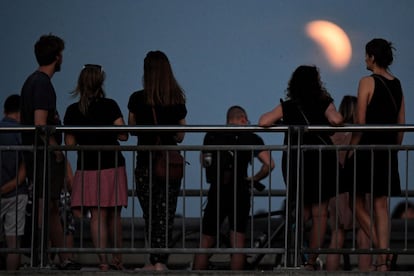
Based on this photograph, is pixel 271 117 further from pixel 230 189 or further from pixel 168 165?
pixel 168 165

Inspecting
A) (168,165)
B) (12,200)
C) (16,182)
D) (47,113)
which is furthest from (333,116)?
(12,200)

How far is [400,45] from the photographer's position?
14.4 meters

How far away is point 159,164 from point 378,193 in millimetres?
1469

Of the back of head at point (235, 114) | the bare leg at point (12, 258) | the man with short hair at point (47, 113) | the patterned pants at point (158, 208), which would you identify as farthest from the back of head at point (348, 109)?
the bare leg at point (12, 258)

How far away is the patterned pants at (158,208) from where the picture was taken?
11312mm

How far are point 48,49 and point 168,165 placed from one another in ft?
4.12

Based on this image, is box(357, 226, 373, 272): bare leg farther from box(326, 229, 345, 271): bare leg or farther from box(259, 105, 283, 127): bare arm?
box(259, 105, 283, 127): bare arm

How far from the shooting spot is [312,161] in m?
11.3

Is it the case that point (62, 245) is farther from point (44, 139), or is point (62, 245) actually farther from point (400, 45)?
point (400, 45)

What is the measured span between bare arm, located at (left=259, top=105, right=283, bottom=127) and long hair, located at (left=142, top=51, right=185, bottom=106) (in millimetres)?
697


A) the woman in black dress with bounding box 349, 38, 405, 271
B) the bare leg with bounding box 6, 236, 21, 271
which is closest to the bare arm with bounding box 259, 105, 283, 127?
the woman in black dress with bounding box 349, 38, 405, 271

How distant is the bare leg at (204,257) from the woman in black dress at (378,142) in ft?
3.60

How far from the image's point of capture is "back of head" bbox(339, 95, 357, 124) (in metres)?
12.6

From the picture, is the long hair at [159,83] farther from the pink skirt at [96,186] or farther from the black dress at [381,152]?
the black dress at [381,152]
